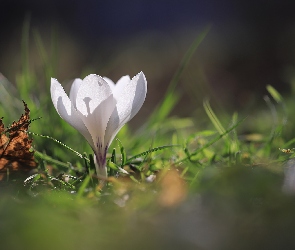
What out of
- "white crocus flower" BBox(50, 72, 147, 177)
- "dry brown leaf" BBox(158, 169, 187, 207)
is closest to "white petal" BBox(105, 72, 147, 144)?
"white crocus flower" BBox(50, 72, 147, 177)

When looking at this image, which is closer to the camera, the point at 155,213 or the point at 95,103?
the point at 155,213

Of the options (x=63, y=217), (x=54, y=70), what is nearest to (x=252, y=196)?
(x=63, y=217)

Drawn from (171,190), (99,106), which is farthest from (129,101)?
(171,190)

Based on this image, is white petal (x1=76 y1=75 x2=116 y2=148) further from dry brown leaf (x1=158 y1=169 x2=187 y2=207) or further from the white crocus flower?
dry brown leaf (x1=158 y1=169 x2=187 y2=207)

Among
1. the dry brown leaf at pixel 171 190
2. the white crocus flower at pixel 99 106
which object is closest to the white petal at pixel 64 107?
the white crocus flower at pixel 99 106

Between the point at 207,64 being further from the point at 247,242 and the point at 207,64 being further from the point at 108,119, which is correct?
the point at 247,242

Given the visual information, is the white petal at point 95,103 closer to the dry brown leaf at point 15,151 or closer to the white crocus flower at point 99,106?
the white crocus flower at point 99,106

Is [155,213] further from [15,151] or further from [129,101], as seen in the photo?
[15,151]
